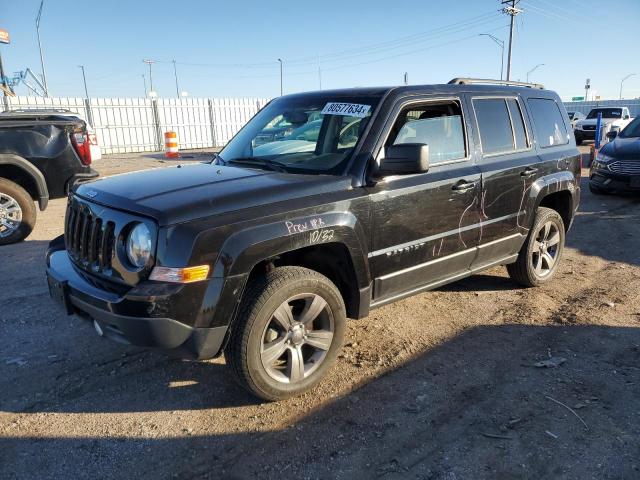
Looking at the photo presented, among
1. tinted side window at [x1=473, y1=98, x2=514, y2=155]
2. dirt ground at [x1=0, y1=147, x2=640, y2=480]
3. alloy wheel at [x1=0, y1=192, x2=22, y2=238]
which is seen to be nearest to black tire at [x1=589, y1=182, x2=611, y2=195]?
dirt ground at [x1=0, y1=147, x2=640, y2=480]

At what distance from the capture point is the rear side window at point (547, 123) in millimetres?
4926

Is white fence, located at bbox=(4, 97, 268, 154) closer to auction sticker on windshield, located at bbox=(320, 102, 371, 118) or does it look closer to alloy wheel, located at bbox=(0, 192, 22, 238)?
alloy wheel, located at bbox=(0, 192, 22, 238)

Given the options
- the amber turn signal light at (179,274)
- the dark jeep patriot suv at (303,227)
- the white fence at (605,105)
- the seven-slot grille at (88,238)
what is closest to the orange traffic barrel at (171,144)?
the dark jeep patriot suv at (303,227)

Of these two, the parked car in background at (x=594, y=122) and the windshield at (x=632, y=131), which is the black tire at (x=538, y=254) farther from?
the parked car in background at (x=594, y=122)

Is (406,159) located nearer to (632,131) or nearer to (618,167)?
(618,167)

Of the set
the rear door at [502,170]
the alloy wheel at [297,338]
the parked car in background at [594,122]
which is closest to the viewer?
the alloy wheel at [297,338]

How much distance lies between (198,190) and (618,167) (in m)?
9.51

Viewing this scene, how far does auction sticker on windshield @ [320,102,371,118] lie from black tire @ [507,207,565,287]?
7.50ft

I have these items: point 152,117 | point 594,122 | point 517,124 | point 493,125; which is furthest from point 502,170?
point 594,122

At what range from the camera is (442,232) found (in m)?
3.88

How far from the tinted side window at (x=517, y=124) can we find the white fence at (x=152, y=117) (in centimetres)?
1986

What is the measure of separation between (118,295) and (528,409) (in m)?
2.57

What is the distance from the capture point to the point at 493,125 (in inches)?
173

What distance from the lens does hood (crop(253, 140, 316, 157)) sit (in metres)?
3.82
